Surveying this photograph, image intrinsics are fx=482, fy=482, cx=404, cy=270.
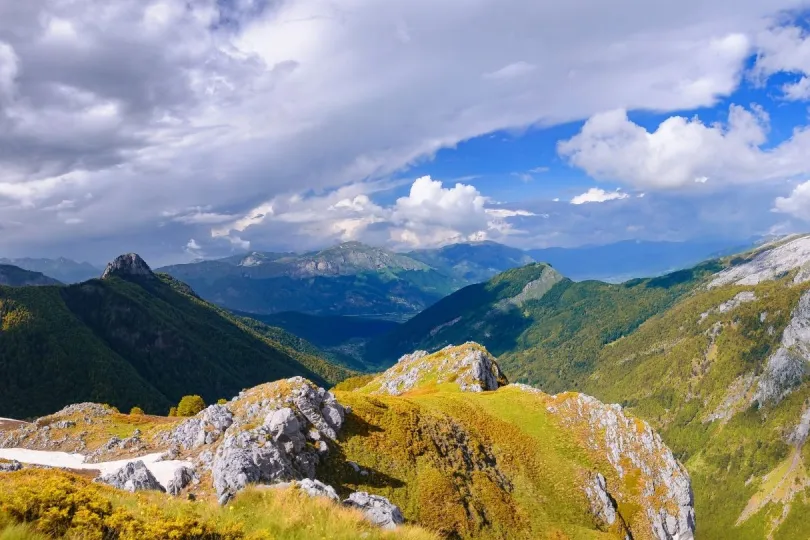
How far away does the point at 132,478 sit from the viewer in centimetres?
3391

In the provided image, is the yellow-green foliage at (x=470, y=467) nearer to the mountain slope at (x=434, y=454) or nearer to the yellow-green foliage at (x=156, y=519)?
the mountain slope at (x=434, y=454)

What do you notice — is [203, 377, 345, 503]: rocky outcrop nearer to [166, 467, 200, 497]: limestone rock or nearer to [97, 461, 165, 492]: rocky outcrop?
[166, 467, 200, 497]: limestone rock

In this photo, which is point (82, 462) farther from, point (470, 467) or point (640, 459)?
point (640, 459)

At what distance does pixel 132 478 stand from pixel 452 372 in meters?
81.1

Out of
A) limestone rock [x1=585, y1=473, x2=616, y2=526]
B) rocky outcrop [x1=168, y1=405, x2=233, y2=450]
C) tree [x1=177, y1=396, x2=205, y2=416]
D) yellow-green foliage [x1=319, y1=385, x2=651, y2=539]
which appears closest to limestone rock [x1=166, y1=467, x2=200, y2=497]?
rocky outcrop [x1=168, y1=405, x2=233, y2=450]

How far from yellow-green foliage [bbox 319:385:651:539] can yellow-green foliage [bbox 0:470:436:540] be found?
25539 millimetres

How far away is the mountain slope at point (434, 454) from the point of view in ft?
136

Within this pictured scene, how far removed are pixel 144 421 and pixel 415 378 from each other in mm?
65055

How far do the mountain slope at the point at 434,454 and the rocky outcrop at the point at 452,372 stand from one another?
20.6 meters

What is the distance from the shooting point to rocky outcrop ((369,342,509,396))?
340ft

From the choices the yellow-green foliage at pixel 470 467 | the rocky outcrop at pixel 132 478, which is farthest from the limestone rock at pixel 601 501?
the rocky outcrop at pixel 132 478

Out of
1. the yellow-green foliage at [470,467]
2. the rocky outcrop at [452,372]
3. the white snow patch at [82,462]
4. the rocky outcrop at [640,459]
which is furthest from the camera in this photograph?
the rocky outcrop at [452,372]

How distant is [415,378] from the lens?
117375 mm

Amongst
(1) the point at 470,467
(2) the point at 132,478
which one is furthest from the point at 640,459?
(2) the point at 132,478
